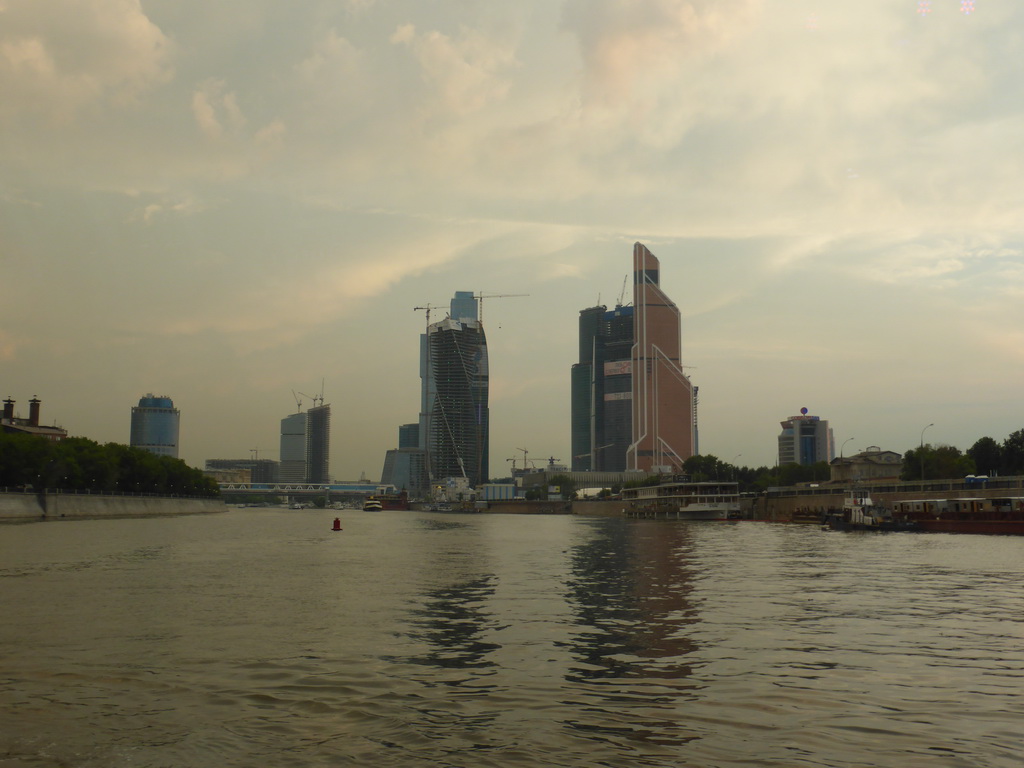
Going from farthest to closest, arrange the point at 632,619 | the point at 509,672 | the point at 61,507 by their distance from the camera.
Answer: the point at 61,507
the point at 632,619
the point at 509,672

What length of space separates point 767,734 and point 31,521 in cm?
14738

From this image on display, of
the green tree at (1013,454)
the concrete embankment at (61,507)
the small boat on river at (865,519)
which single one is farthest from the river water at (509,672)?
the green tree at (1013,454)

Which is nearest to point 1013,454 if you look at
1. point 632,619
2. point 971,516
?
point 971,516

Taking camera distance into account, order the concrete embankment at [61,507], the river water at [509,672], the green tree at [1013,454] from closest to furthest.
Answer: the river water at [509,672], the concrete embankment at [61,507], the green tree at [1013,454]

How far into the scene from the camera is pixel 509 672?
24.2m

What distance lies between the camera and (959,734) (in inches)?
711

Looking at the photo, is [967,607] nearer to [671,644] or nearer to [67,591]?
[671,644]

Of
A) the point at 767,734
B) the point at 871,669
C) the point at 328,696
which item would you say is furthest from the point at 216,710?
the point at 871,669

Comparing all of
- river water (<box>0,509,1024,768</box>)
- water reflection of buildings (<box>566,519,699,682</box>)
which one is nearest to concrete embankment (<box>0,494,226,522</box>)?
river water (<box>0,509,1024,768</box>)

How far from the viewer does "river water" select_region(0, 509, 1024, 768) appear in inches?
668

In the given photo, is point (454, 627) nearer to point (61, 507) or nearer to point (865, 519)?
point (865, 519)

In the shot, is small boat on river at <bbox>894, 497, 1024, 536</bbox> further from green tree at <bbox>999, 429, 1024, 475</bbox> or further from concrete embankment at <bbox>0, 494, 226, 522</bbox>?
concrete embankment at <bbox>0, 494, 226, 522</bbox>

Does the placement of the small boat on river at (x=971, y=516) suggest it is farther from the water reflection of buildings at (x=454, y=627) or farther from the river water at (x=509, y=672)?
the water reflection of buildings at (x=454, y=627)

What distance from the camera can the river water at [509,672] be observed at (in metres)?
17.0
